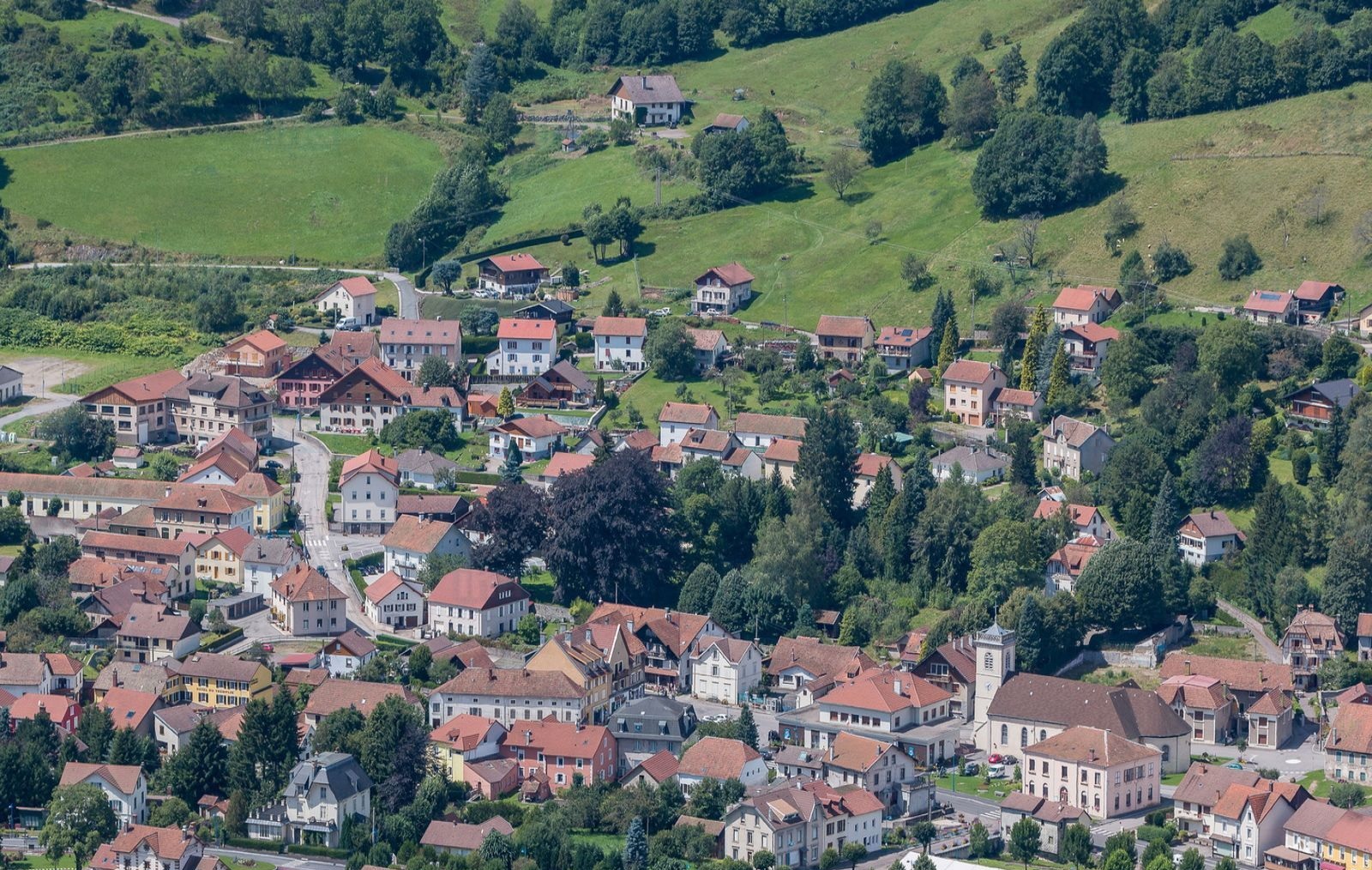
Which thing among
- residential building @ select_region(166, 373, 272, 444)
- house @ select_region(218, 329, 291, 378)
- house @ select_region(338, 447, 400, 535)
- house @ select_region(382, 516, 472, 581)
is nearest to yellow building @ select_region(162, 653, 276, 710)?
house @ select_region(382, 516, 472, 581)

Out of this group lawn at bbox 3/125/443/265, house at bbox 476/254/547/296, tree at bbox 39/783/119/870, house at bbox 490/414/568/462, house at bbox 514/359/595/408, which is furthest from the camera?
lawn at bbox 3/125/443/265

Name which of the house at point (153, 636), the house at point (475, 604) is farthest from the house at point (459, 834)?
the house at point (153, 636)

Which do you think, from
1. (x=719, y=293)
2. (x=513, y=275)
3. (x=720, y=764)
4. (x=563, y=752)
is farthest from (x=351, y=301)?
(x=720, y=764)

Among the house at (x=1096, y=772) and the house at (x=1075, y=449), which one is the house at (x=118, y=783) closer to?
the house at (x=1096, y=772)

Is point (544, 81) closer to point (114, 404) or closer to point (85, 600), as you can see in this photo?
point (114, 404)

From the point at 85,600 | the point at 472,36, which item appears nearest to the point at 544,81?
the point at 472,36

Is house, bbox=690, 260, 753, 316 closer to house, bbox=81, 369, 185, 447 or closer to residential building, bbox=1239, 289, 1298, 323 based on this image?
residential building, bbox=1239, 289, 1298, 323

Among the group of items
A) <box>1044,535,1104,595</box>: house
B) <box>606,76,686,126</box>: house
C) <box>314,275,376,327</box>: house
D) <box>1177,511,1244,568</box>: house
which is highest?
<box>606,76,686,126</box>: house
